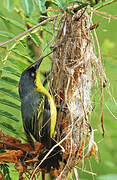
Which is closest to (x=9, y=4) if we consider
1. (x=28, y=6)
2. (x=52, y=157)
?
(x=28, y=6)

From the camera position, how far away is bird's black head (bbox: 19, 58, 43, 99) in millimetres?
3564

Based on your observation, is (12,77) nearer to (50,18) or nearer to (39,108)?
(39,108)

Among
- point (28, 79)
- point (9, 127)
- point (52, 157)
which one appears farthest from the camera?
point (28, 79)

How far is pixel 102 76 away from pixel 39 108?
24.2 inches

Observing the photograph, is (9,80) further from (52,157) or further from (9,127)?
(52,157)

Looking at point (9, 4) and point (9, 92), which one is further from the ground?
point (9, 4)

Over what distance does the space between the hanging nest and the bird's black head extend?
17 centimetres

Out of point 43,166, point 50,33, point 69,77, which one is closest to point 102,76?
point 69,77

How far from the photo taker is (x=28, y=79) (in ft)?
12.0

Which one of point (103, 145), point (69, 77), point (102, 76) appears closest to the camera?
point (69, 77)

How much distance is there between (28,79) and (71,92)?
41cm

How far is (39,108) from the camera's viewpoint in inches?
144

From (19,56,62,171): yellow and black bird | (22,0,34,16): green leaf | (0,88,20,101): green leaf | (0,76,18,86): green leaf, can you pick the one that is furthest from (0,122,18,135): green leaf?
(22,0,34,16): green leaf

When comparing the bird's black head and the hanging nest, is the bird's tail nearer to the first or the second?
the hanging nest
